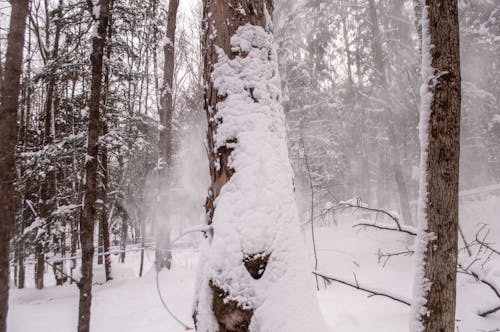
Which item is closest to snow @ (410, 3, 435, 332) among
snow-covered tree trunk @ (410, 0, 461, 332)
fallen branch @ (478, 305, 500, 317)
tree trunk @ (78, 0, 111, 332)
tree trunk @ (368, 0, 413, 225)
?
snow-covered tree trunk @ (410, 0, 461, 332)

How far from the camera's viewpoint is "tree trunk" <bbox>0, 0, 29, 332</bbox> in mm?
4195

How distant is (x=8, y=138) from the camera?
4258mm

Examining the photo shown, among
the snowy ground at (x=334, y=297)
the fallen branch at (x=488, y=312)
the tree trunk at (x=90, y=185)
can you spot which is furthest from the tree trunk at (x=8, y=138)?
the fallen branch at (x=488, y=312)

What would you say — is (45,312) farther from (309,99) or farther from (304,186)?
(309,99)

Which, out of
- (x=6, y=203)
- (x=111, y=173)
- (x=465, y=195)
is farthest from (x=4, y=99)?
(x=465, y=195)

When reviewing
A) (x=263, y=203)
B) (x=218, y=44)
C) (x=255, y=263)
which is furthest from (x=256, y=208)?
(x=218, y=44)

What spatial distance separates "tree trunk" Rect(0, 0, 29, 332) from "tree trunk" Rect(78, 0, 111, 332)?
0.94 metres

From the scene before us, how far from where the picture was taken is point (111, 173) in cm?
1277

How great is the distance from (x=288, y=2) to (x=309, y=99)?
554cm

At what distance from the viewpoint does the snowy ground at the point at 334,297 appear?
3.16 m

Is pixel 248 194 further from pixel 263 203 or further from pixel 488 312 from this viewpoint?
pixel 488 312

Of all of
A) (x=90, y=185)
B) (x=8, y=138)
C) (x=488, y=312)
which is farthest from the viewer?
(x=90, y=185)

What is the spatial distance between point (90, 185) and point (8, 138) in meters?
1.25

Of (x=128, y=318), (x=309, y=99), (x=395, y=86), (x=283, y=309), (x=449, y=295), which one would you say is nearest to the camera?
(x=283, y=309)
